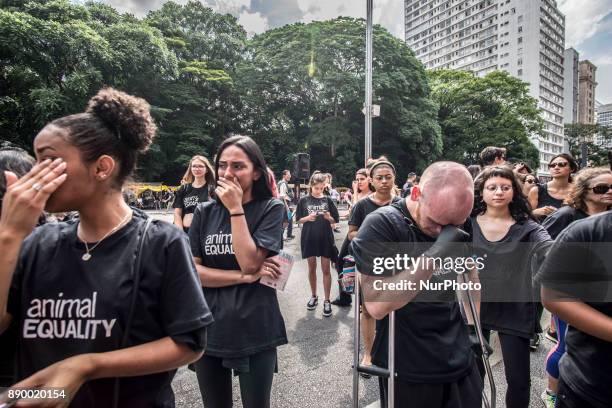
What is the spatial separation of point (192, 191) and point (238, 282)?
2953mm

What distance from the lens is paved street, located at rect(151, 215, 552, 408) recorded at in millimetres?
2752

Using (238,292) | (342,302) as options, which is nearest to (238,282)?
(238,292)

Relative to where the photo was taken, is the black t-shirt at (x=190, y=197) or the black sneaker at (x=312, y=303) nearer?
the black t-shirt at (x=190, y=197)

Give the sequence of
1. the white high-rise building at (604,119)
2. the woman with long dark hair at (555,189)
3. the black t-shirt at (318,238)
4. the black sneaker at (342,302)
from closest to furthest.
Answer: the woman with long dark hair at (555,189) < the black sneaker at (342,302) < the black t-shirt at (318,238) < the white high-rise building at (604,119)

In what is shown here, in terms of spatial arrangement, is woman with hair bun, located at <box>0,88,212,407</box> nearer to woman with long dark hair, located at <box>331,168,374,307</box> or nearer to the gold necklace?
the gold necklace

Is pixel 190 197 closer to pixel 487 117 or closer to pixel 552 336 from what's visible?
pixel 552 336

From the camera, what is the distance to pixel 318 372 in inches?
124

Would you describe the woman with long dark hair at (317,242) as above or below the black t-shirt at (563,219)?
below

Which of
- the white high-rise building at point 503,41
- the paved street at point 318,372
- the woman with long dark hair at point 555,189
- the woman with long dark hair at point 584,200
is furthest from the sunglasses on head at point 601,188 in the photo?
the white high-rise building at point 503,41

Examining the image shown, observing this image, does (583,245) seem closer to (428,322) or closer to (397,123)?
(428,322)

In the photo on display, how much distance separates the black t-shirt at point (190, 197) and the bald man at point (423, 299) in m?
3.27

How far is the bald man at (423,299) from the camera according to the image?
142cm

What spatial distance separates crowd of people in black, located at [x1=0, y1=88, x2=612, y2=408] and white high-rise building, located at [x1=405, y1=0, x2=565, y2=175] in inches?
2828

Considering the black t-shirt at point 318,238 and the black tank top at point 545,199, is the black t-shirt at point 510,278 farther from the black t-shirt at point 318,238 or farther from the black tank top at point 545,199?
the black t-shirt at point 318,238
